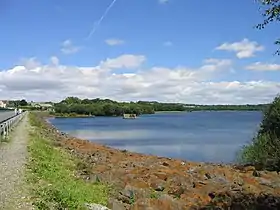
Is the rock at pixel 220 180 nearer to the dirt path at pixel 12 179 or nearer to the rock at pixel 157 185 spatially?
the rock at pixel 157 185

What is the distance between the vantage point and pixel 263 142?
23312 millimetres

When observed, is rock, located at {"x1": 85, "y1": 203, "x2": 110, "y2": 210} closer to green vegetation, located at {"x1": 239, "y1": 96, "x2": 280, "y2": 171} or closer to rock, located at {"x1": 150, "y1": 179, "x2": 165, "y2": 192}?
rock, located at {"x1": 150, "y1": 179, "x2": 165, "y2": 192}

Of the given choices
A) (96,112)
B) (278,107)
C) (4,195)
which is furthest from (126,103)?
(4,195)

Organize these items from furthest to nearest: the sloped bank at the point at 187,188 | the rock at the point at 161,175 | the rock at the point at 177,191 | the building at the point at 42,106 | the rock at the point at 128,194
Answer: the building at the point at 42,106
the rock at the point at 161,175
the rock at the point at 177,191
the rock at the point at 128,194
the sloped bank at the point at 187,188

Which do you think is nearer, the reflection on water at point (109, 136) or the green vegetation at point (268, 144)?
the green vegetation at point (268, 144)

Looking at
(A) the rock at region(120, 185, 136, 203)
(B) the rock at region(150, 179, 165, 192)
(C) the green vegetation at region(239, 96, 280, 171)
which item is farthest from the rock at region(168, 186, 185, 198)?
(C) the green vegetation at region(239, 96, 280, 171)

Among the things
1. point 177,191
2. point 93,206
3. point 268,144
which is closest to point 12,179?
point 93,206

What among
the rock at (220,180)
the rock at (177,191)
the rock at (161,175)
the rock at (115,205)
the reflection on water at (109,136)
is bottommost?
the reflection on water at (109,136)

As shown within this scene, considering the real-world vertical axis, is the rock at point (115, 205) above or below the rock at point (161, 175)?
above

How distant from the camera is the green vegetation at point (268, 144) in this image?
2198cm

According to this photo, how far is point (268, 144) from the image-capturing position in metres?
23.0

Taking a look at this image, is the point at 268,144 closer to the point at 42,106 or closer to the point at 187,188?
the point at 187,188

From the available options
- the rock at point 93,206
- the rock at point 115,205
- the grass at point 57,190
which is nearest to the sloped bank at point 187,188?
the rock at point 115,205

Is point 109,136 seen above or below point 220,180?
below
